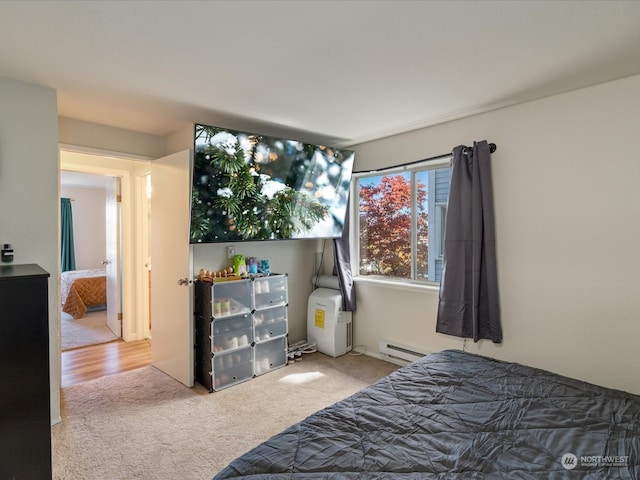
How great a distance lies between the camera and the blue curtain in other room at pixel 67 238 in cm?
720

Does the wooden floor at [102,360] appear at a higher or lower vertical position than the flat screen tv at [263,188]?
lower

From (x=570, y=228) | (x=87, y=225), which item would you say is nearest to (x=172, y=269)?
(x=570, y=228)

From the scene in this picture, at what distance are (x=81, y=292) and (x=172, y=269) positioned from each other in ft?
10.8

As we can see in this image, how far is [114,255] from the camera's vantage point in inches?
172

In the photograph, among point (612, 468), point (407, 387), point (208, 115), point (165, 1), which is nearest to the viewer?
point (612, 468)

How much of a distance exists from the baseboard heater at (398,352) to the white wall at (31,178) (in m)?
2.71

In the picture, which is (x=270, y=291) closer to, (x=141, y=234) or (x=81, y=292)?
(x=141, y=234)

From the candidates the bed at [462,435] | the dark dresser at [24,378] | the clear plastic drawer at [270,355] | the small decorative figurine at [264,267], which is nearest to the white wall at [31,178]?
the dark dresser at [24,378]

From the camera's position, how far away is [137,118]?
2.92 metres

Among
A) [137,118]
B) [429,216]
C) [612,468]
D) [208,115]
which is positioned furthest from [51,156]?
[612,468]

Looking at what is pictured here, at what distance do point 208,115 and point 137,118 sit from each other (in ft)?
2.04

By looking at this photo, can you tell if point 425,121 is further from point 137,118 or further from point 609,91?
point 137,118

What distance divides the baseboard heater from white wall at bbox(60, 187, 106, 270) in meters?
7.08
